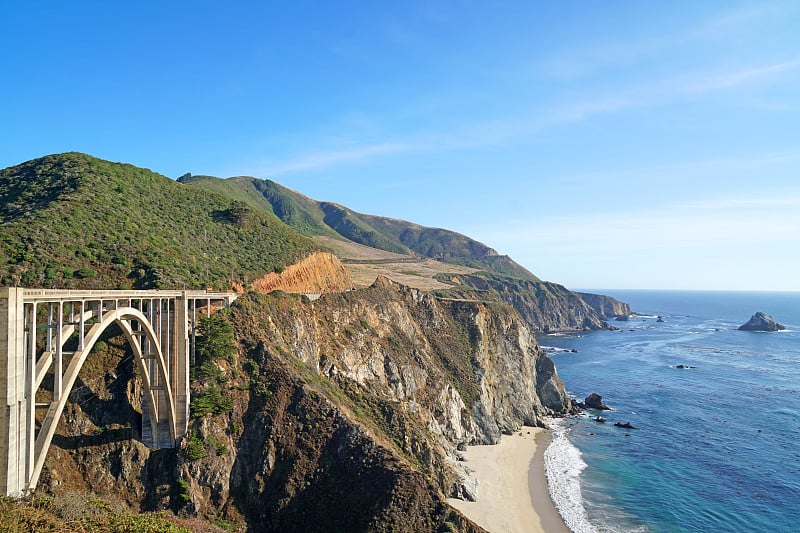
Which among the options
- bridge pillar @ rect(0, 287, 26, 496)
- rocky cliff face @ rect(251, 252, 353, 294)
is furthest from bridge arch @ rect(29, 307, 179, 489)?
rocky cliff face @ rect(251, 252, 353, 294)

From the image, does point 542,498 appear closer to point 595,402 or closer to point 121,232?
point 595,402

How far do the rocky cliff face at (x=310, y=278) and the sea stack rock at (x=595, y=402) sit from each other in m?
45.3

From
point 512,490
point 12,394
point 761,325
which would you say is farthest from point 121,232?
point 761,325

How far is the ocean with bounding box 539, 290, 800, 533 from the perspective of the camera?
43812 mm

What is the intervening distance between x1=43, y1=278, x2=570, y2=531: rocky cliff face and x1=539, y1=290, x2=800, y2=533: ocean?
12.5 meters

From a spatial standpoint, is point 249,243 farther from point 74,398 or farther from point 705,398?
point 705,398

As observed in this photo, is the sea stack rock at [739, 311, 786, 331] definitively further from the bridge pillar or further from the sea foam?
the bridge pillar

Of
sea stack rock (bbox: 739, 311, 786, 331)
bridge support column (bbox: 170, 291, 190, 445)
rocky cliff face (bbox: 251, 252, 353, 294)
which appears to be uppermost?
rocky cliff face (bbox: 251, 252, 353, 294)

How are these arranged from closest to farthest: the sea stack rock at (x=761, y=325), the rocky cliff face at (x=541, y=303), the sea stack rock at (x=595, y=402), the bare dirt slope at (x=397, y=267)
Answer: the sea stack rock at (x=595, y=402), the bare dirt slope at (x=397, y=267), the sea stack rock at (x=761, y=325), the rocky cliff face at (x=541, y=303)

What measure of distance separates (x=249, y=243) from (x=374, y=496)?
3867 centimetres

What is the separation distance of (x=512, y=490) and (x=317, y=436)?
78.7 feet

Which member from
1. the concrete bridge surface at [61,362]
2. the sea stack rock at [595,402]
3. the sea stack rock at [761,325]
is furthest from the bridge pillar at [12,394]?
the sea stack rock at [761,325]

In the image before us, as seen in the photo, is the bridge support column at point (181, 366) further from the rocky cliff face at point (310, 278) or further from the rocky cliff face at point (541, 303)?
the rocky cliff face at point (541, 303)

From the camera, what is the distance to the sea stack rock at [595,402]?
77750mm
